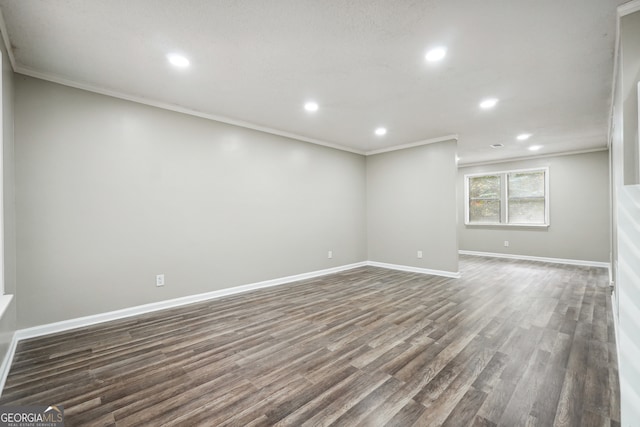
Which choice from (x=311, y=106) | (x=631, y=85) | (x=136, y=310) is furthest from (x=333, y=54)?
(x=136, y=310)

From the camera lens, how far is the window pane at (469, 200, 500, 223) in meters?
7.33

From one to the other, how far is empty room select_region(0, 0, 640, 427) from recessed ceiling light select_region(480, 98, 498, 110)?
64mm

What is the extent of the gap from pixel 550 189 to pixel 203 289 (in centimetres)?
752

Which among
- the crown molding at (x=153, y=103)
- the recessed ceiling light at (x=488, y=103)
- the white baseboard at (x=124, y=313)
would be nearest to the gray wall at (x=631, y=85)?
the recessed ceiling light at (x=488, y=103)

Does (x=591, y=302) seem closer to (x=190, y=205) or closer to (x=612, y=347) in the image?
(x=612, y=347)

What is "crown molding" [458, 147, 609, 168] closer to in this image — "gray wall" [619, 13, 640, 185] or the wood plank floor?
the wood plank floor

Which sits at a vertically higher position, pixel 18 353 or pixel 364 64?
pixel 364 64

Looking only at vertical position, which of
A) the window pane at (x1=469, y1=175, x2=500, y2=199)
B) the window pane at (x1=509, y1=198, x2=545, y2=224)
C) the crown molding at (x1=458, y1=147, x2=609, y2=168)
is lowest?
the window pane at (x1=509, y1=198, x2=545, y2=224)

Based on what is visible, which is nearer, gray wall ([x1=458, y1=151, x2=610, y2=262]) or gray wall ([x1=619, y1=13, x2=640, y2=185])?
gray wall ([x1=619, y1=13, x2=640, y2=185])

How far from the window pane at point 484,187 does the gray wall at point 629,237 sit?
18.7 feet

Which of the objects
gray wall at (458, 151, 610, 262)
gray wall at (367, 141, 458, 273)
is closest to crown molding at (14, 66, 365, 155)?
gray wall at (367, 141, 458, 273)

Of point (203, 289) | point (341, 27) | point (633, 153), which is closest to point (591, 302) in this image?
point (633, 153)

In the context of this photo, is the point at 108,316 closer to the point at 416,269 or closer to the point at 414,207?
the point at 416,269

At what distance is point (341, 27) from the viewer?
2.08 meters
